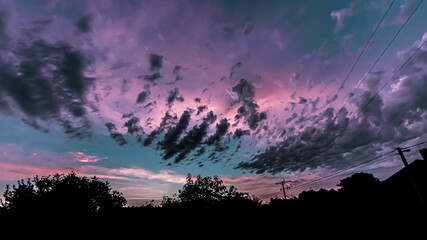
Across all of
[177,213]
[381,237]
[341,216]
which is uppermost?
[177,213]

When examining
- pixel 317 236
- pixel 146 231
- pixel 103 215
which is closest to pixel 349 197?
pixel 317 236

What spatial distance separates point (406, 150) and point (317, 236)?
16.3 meters

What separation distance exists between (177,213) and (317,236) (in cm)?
939

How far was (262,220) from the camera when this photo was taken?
13.0 m

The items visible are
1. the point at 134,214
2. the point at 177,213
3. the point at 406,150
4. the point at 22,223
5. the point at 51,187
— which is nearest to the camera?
the point at 22,223

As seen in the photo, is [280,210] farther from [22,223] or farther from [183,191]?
[183,191]

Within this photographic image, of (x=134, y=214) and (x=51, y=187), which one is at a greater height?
(x=51, y=187)

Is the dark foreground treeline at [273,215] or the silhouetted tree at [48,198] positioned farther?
the silhouetted tree at [48,198]

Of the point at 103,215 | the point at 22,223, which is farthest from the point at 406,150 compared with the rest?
the point at 22,223

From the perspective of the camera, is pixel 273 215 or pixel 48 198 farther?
pixel 48 198

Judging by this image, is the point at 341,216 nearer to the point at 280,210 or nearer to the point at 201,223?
the point at 280,210

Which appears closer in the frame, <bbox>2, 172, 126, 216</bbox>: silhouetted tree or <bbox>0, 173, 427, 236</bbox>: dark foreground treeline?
<bbox>0, 173, 427, 236</bbox>: dark foreground treeline

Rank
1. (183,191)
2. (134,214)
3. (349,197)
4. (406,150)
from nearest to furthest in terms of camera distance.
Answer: (134,214) → (349,197) → (406,150) → (183,191)

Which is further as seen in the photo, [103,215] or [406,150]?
[406,150]
